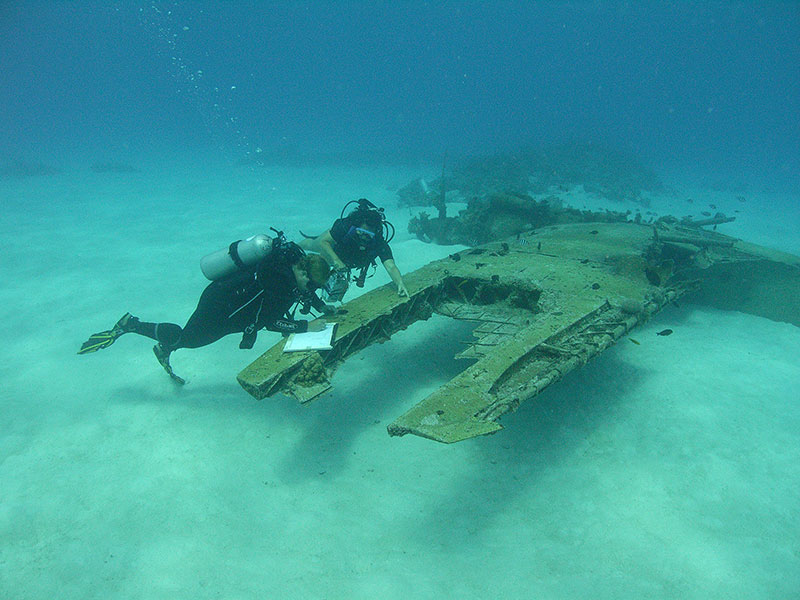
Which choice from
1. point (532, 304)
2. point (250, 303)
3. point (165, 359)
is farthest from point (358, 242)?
point (165, 359)

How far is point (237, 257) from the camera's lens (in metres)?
4.95

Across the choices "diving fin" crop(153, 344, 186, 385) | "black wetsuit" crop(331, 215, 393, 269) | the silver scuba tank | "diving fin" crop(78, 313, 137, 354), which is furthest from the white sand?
the silver scuba tank

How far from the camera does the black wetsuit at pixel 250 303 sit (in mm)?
4938

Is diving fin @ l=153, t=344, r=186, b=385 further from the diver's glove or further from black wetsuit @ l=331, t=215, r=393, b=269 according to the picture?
black wetsuit @ l=331, t=215, r=393, b=269

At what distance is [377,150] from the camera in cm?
5281

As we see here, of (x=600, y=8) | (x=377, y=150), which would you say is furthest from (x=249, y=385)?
(x=600, y=8)

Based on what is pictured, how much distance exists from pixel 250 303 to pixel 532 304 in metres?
4.35

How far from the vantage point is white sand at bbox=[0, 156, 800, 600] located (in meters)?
3.48

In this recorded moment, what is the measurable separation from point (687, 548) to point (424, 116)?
352 feet

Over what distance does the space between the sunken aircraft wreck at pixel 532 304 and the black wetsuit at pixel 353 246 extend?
2.41ft

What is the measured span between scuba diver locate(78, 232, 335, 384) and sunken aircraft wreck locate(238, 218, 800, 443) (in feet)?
1.75

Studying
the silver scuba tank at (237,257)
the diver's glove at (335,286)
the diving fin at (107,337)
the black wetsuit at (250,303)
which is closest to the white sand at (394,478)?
the diving fin at (107,337)

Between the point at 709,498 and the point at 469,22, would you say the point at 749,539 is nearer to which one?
the point at 709,498

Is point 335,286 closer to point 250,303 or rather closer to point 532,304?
point 250,303
